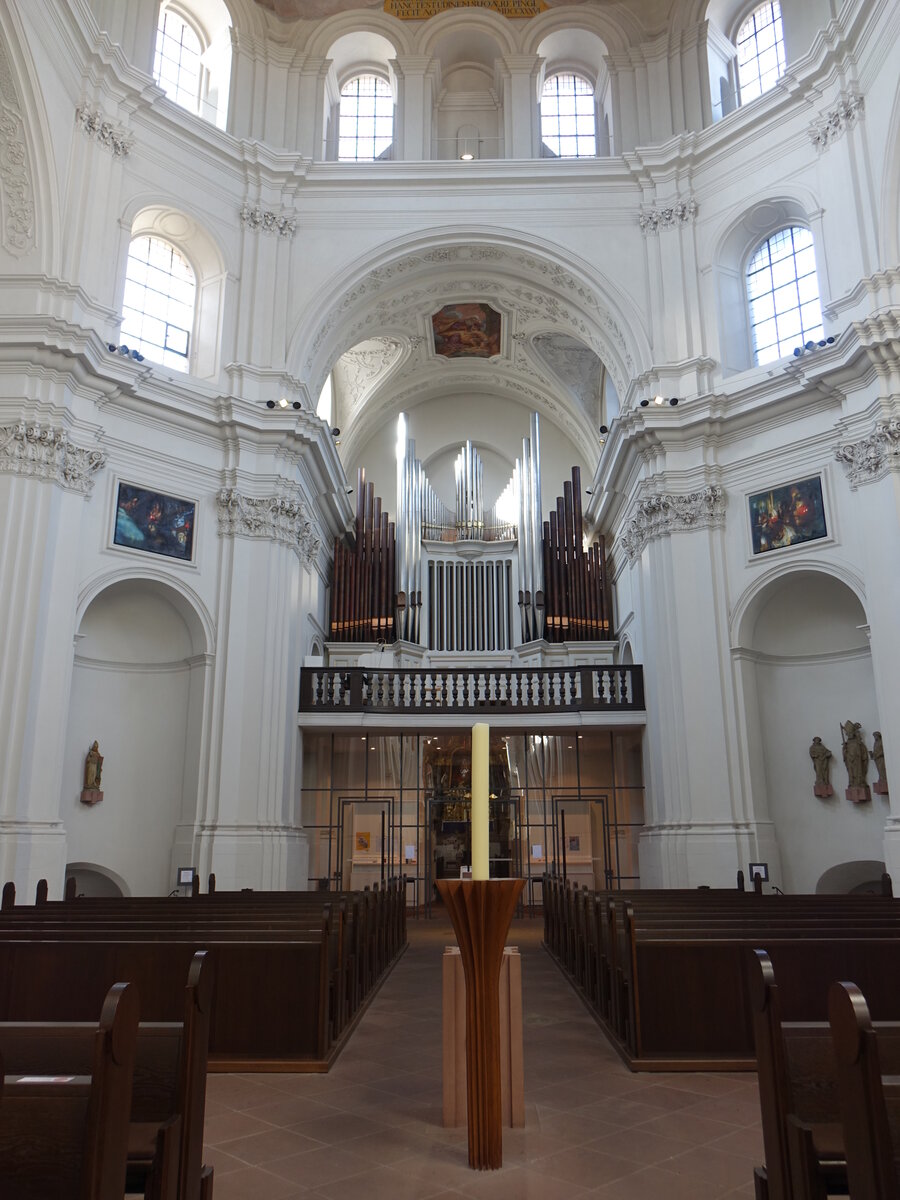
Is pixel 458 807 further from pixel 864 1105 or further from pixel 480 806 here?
pixel 864 1105

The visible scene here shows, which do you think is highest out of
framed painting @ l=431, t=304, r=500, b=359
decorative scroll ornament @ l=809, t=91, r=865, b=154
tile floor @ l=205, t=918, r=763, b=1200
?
framed painting @ l=431, t=304, r=500, b=359

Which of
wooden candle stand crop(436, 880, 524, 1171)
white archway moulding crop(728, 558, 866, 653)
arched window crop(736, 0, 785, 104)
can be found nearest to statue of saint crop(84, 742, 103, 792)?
white archway moulding crop(728, 558, 866, 653)

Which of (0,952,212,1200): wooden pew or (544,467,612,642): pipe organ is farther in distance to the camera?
(544,467,612,642): pipe organ

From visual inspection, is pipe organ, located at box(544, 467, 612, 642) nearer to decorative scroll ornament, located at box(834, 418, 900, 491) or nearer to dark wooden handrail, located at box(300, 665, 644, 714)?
dark wooden handrail, located at box(300, 665, 644, 714)

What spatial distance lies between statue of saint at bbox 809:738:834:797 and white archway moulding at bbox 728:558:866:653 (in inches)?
73.6

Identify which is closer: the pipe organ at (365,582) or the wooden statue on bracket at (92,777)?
the wooden statue on bracket at (92,777)

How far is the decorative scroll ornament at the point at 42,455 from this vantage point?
12109 mm

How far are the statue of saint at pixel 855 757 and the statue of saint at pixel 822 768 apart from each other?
0.29 m

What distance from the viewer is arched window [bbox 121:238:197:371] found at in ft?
49.7

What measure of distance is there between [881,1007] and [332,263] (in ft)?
49.1

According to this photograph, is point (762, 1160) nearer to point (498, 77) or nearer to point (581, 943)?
point (581, 943)

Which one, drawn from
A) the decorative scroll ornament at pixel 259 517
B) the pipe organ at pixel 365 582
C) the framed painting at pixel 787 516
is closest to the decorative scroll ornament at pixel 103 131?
the decorative scroll ornament at pixel 259 517

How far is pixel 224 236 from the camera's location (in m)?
16.1

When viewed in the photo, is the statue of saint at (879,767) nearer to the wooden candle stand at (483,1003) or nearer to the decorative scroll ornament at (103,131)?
the wooden candle stand at (483,1003)
